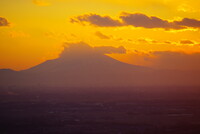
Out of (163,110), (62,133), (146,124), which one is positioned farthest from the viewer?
(163,110)

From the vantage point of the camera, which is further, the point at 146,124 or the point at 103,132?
the point at 146,124

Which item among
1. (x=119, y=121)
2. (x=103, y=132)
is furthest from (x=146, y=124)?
(x=103, y=132)

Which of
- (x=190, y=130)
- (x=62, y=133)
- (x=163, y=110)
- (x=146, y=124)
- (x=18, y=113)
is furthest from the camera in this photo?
(x=163, y=110)

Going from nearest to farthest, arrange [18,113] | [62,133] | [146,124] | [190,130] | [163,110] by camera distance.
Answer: [62,133] → [190,130] → [146,124] → [18,113] → [163,110]

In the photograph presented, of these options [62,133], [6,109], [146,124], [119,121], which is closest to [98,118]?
[119,121]

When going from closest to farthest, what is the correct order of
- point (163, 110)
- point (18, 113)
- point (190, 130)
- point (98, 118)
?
point (190, 130)
point (98, 118)
point (18, 113)
point (163, 110)

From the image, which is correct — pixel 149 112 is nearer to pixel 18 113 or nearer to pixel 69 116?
pixel 69 116

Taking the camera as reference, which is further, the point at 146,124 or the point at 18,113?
the point at 18,113

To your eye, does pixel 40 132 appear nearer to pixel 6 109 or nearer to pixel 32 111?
pixel 32 111

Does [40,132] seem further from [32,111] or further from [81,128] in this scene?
[32,111]
